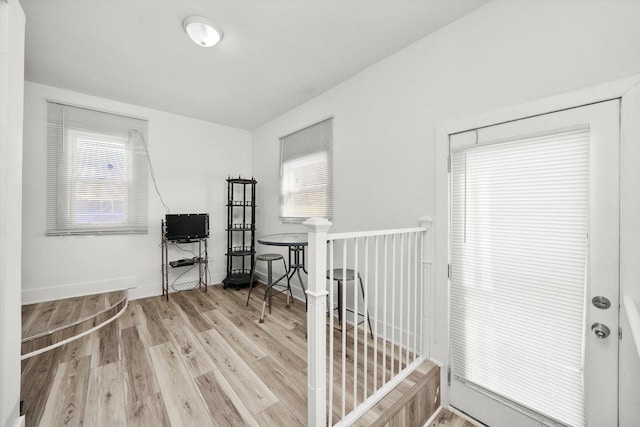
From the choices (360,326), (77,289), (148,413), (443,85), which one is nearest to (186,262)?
(77,289)

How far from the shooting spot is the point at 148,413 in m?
1.56

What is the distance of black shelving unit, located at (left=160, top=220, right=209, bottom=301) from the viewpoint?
3.66m

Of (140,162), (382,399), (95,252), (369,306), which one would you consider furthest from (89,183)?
(382,399)

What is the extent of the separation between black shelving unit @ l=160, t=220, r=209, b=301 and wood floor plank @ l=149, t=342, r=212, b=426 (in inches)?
62.3

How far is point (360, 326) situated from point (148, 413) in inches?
69.4

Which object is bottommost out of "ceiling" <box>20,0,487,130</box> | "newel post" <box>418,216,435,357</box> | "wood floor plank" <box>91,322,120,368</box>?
"wood floor plank" <box>91,322,120,368</box>

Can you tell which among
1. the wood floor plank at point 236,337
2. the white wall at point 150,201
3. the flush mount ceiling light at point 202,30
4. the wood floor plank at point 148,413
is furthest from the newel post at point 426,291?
the white wall at point 150,201

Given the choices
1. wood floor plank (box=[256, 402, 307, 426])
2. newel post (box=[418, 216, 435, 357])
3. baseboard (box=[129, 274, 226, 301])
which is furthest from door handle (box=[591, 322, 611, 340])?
baseboard (box=[129, 274, 226, 301])

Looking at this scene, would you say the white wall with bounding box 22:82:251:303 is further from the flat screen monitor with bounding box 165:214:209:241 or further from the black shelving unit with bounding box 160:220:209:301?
the flat screen monitor with bounding box 165:214:209:241

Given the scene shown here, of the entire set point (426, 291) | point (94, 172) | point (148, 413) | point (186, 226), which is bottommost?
point (148, 413)

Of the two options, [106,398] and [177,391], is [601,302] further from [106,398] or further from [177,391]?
[106,398]

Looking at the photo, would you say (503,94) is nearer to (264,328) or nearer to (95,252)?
(264,328)

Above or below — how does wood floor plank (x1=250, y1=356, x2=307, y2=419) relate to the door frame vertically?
below

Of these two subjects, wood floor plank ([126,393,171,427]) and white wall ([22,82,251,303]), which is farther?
white wall ([22,82,251,303])
